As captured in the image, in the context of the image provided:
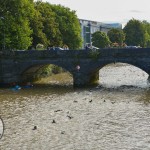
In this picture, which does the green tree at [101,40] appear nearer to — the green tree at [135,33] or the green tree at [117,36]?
the green tree at [117,36]

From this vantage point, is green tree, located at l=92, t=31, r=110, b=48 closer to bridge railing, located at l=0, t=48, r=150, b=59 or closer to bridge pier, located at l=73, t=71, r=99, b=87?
bridge railing, located at l=0, t=48, r=150, b=59

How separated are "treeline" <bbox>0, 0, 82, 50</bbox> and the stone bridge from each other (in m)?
7.02

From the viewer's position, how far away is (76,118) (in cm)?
4581

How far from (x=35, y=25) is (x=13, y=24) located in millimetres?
15707

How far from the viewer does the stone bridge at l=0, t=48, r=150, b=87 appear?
224 feet

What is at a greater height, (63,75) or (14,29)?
(14,29)

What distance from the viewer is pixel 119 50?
68.6 m

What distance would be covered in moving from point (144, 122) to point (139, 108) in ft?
25.2

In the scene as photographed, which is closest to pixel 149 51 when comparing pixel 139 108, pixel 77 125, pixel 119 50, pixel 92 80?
pixel 119 50

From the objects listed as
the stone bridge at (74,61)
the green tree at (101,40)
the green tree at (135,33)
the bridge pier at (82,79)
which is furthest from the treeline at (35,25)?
the green tree at (135,33)

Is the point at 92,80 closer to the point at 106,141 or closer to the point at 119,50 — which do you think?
the point at 119,50

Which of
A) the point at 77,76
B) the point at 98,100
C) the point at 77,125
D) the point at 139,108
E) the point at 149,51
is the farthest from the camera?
the point at 77,76

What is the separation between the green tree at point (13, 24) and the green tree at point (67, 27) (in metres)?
34.6

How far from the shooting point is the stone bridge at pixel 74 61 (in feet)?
224
